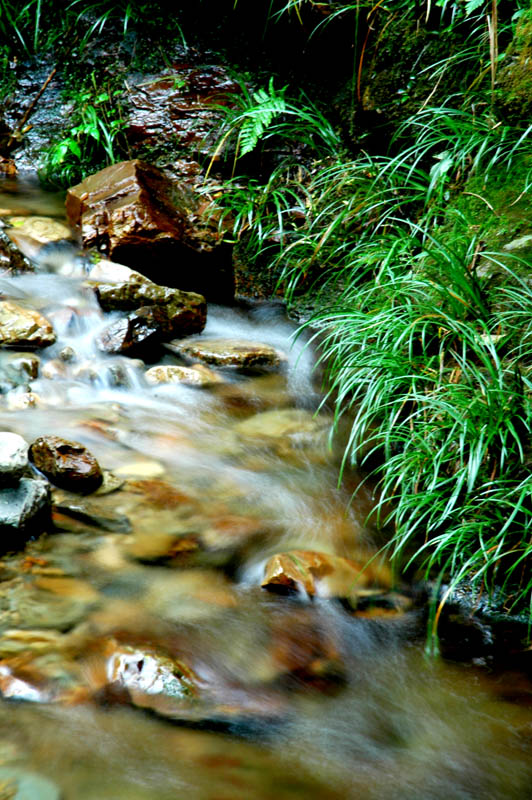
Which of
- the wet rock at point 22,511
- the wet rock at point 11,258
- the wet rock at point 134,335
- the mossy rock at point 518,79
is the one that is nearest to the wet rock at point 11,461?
the wet rock at point 22,511

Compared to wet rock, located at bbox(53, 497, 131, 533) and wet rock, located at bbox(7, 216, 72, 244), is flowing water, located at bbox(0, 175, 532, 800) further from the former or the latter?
wet rock, located at bbox(7, 216, 72, 244)

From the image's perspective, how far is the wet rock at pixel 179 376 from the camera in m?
3.83

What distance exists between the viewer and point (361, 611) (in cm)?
228

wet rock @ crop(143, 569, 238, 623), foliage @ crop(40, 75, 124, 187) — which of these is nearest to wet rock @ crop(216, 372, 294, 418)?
wet rock @ crop(143, 569, 238, 623)

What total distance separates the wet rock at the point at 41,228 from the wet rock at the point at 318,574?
3.39m

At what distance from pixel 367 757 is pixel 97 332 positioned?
303 centimetres

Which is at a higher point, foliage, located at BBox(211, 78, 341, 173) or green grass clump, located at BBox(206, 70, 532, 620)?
foliage, located at BBox(211, 78, 341, 173)

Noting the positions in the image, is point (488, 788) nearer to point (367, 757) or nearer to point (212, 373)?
point (367, 757)

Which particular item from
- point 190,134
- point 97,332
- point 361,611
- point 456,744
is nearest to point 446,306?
point 361,611

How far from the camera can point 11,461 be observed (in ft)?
7.29

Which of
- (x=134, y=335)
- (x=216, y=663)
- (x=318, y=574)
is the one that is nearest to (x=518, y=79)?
(x=134, y=335)

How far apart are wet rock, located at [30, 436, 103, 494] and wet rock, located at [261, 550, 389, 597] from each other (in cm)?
82

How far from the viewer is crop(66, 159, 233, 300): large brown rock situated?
4.57 metres

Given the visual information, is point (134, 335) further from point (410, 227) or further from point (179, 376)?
point (410, 227)
